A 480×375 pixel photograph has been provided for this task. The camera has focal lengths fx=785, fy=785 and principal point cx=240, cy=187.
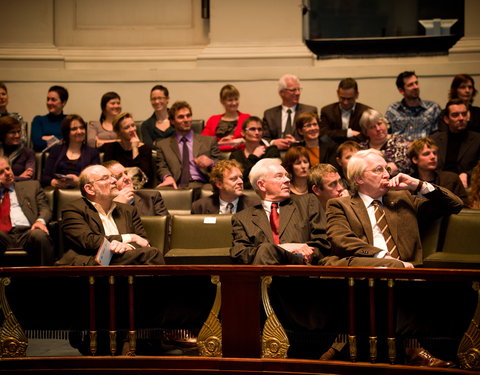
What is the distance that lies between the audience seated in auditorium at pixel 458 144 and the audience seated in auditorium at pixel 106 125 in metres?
2.55

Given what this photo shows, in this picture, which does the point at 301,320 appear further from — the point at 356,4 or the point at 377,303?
the point at 356,4

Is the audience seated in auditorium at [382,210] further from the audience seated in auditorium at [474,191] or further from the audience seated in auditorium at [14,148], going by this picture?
the audience seated in auditorium at [14,148]

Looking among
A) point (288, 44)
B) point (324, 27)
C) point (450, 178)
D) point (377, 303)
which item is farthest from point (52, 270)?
point (324, 27)

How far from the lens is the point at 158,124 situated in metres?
6.36

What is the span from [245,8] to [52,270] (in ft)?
13.5

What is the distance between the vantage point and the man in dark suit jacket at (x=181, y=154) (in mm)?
5805

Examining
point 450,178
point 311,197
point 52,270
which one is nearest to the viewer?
point 52,270

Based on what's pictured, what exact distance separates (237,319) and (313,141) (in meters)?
2.54

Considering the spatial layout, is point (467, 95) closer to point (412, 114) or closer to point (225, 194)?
point (412, 114)

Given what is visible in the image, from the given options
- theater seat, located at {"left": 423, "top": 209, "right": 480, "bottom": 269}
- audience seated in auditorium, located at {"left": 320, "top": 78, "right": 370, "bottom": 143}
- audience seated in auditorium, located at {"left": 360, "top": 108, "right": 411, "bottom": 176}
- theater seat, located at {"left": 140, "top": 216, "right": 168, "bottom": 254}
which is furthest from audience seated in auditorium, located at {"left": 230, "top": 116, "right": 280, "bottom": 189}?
theater seat, located at {"left": 423, "top": 209, "right": 480, "bottom": 269}

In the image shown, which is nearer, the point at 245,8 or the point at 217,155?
the point at 217,155

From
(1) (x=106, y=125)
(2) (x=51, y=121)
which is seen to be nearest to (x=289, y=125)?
(1) (x=106, y=125)

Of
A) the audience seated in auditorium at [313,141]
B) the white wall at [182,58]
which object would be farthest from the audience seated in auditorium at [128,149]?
the white wall at [182,58]

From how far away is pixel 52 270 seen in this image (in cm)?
349
